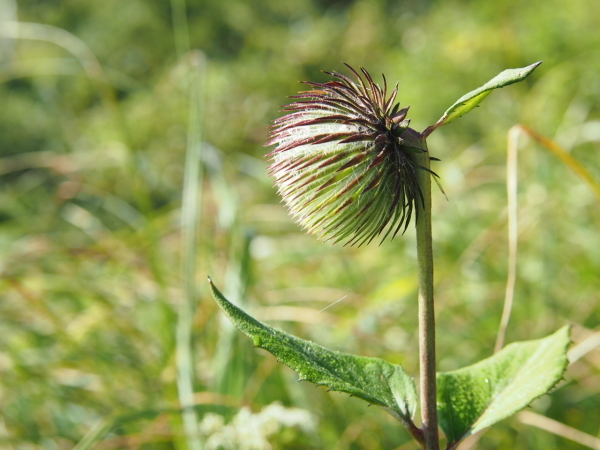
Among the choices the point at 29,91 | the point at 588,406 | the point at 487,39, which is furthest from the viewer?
the point at 29,91

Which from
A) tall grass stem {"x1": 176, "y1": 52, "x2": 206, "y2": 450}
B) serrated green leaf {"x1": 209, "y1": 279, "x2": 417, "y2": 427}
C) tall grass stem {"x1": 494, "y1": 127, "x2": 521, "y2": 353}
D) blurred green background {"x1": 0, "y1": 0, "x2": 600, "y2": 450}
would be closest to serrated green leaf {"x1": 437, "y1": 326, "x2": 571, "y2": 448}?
serrated green leaf {"x1": 209, "y1": 279, "x2": 417, "y2": 427}

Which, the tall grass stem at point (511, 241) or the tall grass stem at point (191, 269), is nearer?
the tall grass stem at point (511, 241)

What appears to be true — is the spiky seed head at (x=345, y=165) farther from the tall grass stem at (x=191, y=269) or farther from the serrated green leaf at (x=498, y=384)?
the tall grass stem at (x=191, y=269)

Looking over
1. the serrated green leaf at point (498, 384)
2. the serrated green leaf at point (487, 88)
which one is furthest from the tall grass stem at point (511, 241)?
the serrated green leaf at point (487, 88)

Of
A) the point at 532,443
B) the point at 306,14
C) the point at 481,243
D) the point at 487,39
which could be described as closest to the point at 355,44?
the point at 306,14

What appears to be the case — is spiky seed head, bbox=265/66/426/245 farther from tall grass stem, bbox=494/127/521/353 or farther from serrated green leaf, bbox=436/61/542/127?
tall grass stem, bbox=494/127/521/353

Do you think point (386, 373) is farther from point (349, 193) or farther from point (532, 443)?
point (532, 443)
